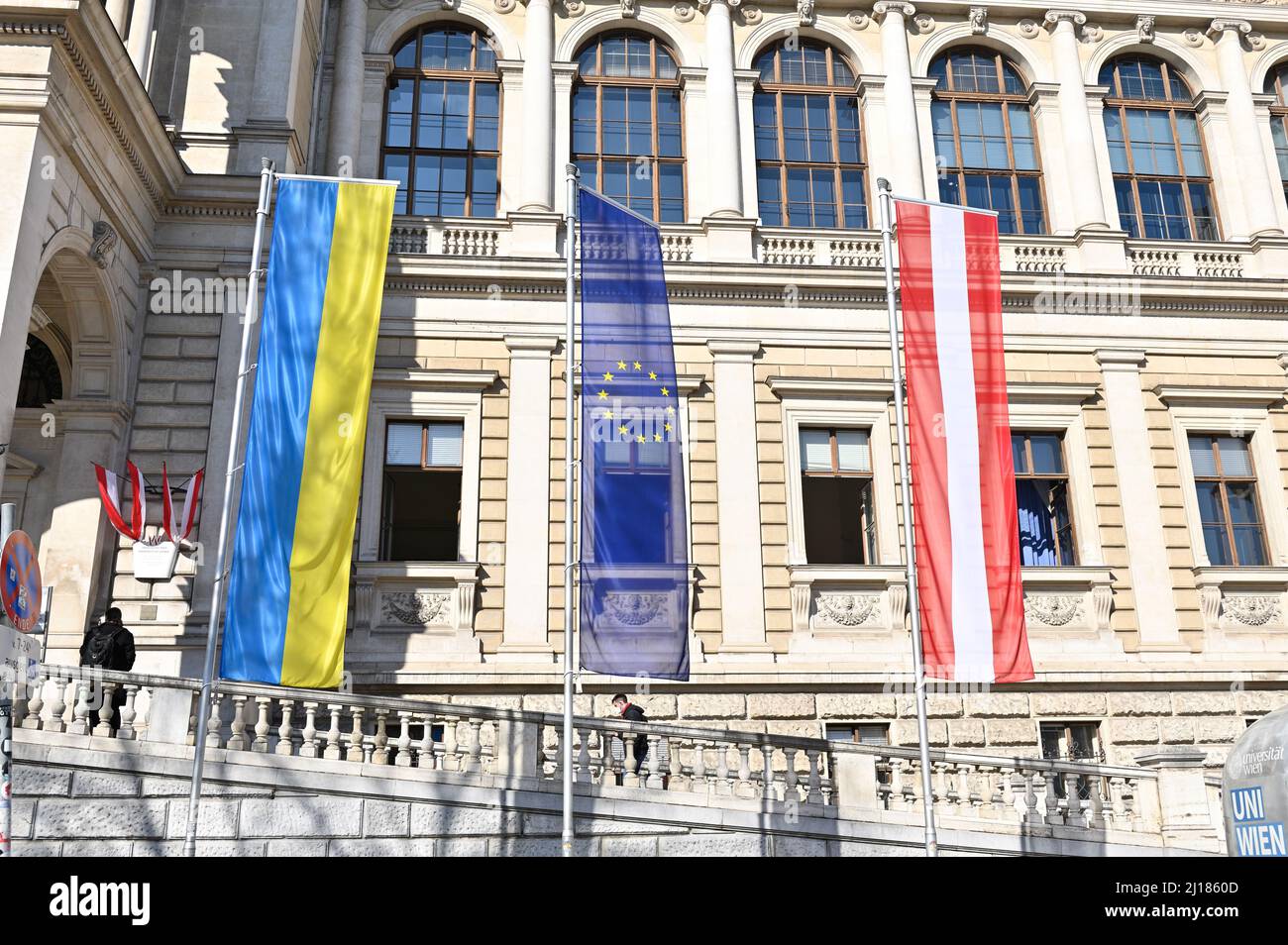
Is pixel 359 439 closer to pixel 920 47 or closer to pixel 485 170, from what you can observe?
pixel 485 170

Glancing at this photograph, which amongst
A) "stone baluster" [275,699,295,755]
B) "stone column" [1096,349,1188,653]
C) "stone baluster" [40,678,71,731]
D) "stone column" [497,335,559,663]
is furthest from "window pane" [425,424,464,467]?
"stone column" [1096,349,1188,653]

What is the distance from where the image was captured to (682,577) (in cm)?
1226

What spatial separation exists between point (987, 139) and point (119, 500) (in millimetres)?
16531

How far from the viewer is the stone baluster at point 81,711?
1175cm

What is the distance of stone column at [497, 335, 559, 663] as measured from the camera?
17.5 m

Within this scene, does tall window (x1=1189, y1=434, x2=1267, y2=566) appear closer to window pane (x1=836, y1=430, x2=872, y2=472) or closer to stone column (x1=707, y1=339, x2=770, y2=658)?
Result: window pane (x1=836, y1=430, x2=872, y2=472)

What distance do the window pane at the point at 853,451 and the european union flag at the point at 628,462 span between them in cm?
657

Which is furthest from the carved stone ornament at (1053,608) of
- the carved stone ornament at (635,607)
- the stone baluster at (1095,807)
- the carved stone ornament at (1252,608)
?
the carved stone ornament at (635,607)

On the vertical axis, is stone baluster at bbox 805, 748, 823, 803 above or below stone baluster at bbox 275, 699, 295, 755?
below

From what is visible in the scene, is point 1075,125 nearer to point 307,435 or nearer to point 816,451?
point 816,451

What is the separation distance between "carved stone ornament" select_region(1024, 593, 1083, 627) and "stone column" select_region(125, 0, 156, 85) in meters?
16.4

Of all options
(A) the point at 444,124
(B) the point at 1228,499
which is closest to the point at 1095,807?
(B) the point at 1228,499

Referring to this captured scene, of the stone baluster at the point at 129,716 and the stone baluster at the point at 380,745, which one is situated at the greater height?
the stone baluster at the point at 129,716

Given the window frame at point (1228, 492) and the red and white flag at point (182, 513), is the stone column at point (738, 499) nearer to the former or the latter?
the window frame at point (1228, 492)
